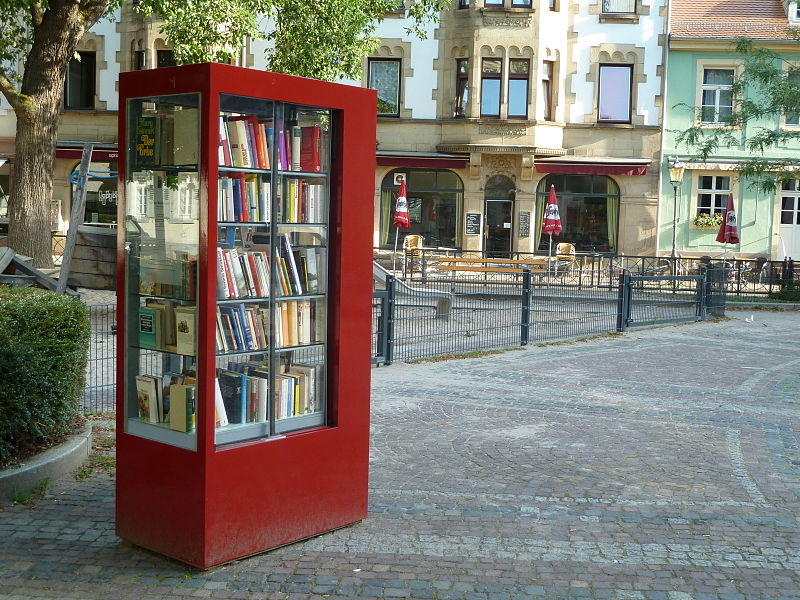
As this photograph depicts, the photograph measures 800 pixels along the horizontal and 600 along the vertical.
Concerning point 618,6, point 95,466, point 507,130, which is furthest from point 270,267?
point 618,6

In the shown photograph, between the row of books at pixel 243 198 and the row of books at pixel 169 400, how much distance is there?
0.94m

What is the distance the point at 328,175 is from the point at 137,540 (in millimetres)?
2400

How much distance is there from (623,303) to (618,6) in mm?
15672

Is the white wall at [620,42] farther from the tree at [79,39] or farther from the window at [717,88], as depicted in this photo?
the tree at [79,39]

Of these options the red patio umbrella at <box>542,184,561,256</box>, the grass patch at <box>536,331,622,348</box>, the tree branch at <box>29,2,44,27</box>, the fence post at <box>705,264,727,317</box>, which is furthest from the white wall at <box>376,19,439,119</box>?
the grass patch at <box>536,331,622,348</box>

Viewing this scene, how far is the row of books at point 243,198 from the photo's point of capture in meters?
5.71

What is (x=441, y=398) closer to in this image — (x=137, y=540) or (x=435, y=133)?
(x=137, y=540)

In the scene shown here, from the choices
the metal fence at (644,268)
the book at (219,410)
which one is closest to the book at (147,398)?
the book at (219,410)

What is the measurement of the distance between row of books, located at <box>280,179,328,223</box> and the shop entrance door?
24560mm

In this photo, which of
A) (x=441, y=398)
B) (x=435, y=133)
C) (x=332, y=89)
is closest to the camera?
(x=332, y=89)

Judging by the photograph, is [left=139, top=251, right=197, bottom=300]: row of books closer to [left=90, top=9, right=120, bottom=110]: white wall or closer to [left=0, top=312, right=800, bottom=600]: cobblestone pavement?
[left=0, top=312, right=800, bottom=600]: cobblestone pavement

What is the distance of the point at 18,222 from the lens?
17.6 meters

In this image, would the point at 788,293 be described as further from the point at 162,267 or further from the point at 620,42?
the point at 162,267

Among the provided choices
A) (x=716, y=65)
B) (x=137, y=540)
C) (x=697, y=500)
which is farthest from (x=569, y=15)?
(x=137, y=540)
